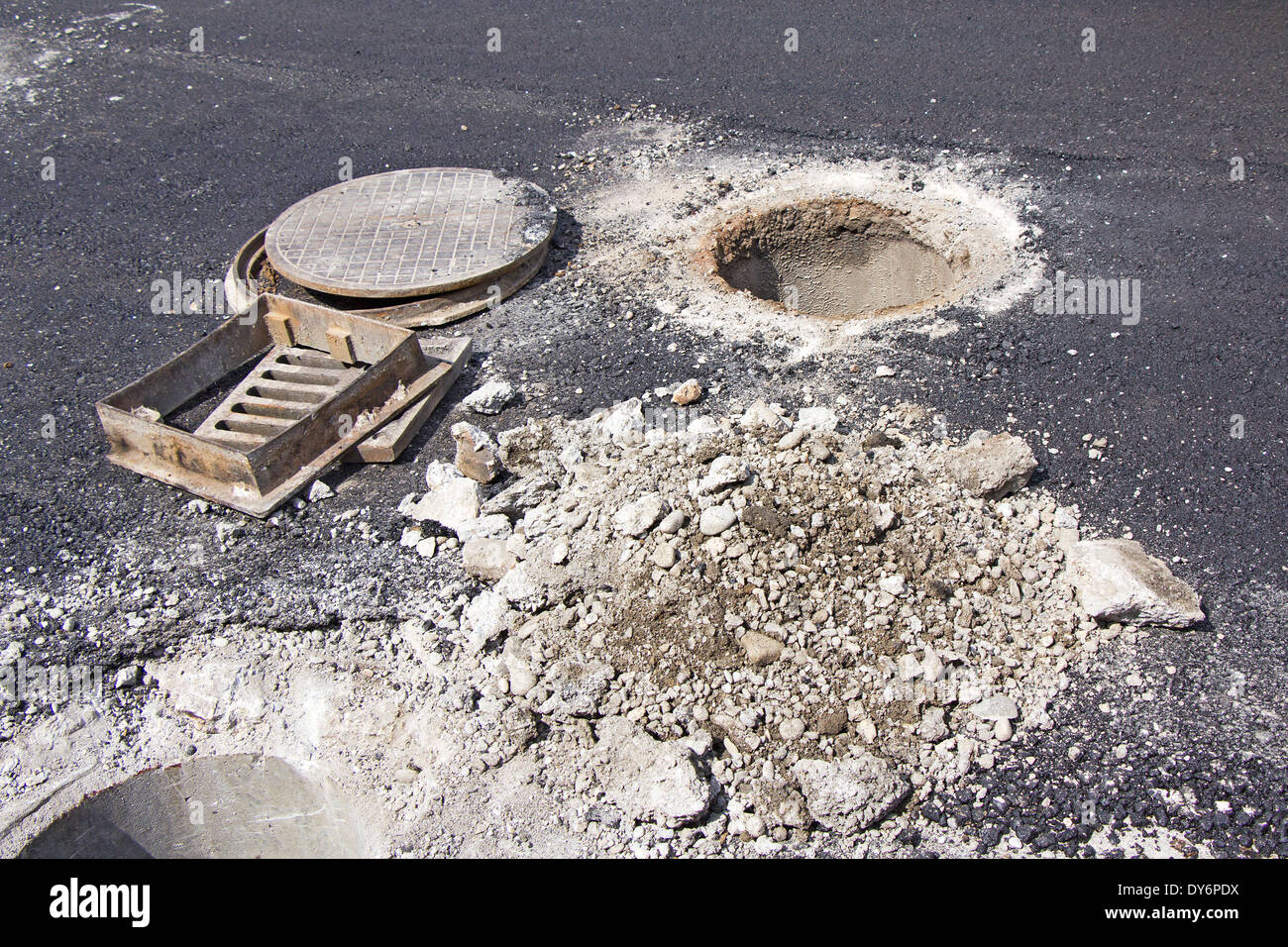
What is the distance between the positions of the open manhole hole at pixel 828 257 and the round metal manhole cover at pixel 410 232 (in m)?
1.05

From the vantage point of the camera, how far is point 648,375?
393 centimetres

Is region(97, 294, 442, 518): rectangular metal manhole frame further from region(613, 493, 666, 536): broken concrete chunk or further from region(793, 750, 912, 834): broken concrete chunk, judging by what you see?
region(793, 750, 912, 834): broken concrete chunk

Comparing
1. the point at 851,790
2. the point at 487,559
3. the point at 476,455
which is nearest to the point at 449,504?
the point at 476,455

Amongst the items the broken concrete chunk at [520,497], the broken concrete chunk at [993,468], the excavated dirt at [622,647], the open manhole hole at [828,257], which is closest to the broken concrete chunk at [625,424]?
the excavated dirt at [622,647]

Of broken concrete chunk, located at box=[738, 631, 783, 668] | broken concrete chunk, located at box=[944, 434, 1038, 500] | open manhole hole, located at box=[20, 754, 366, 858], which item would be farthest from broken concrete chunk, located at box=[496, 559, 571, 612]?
broken concrete chunk, located at box=[944, 434, 1038, 500]

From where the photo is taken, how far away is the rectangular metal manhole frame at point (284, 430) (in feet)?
11.3

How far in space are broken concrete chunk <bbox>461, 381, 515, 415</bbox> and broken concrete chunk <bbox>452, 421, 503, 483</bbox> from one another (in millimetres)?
273

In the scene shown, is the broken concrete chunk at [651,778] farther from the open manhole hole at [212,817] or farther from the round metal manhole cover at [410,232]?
the round metal manhole cover at [410,232]

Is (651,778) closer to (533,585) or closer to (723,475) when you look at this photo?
(533,585)

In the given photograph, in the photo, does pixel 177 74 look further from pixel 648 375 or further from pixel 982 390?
pixel 982 390

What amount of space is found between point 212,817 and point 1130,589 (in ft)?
9.84

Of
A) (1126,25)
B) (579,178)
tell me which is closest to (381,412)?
(579,178)

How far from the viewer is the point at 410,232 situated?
466 cm

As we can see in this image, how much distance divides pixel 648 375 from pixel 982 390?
1383 mm
